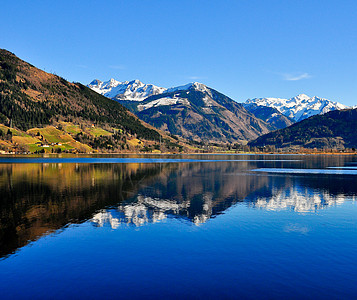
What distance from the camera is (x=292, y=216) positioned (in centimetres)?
4928

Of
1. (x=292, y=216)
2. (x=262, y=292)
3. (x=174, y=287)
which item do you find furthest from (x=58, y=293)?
(x=292, y=216)

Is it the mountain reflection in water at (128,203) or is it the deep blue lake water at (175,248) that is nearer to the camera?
the deep blue lake water at (175,248)

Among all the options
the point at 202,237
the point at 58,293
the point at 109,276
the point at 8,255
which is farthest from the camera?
the point at 202,237

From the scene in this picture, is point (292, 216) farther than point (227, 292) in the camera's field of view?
Yes

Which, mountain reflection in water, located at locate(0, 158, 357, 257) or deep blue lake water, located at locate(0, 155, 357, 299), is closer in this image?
deep blue lake water, located at locate(0, 155, 357, 299)

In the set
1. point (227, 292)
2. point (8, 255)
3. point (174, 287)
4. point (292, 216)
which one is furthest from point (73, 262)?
point (292, 216)

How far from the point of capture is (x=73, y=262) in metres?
28.8

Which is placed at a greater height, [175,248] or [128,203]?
[128,203]

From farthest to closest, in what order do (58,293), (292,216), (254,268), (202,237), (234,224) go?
(292,216)
(234,224)
(202,237)
(254,268)
(58,293)

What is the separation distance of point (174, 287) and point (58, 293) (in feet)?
28.1

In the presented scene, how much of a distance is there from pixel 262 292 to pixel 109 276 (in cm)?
1226

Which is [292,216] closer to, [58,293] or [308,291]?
[308,291]

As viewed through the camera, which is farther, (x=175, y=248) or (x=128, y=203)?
(x=128, y=203)

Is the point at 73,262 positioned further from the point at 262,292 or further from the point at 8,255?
the point at 262,292
